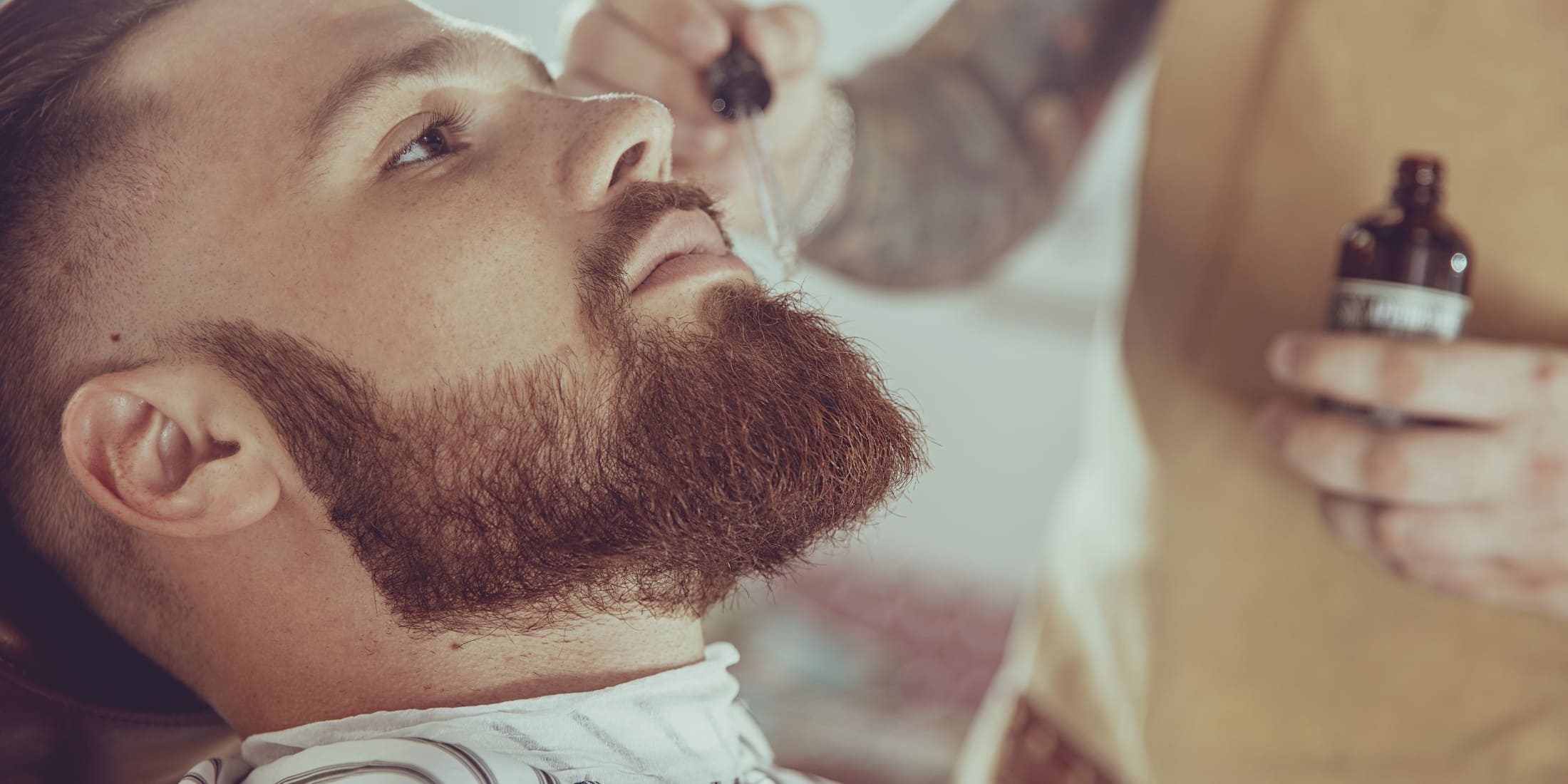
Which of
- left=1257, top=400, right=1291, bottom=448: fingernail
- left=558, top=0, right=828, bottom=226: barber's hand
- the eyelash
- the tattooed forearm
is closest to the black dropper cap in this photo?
left=558, top=0, right=828, bottom=226: barber's hand

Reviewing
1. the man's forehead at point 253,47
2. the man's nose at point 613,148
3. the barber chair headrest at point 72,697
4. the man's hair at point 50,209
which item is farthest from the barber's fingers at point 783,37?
the barber chair headrest at point 72,697

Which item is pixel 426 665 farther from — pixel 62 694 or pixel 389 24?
pixel 389 24

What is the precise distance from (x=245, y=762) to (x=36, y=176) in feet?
1.54

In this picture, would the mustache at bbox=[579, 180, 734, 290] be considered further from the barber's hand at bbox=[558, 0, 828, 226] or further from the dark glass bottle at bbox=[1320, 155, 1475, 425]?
the dark glass bottle at bbox=[1320, 155, 1475, 425]

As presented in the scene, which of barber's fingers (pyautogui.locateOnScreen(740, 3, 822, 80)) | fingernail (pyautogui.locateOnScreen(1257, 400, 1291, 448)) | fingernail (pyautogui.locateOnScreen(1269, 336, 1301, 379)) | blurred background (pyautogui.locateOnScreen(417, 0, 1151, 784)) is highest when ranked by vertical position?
barber's fingers (pyautogui.locateOnScreen(740, 3, 822, 80))

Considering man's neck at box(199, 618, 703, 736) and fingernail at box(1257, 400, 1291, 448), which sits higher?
fingernail at box(1257, 400, 1291, 448)

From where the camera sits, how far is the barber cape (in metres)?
0.76

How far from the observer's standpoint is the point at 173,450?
827mm

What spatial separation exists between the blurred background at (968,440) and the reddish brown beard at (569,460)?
7.86 ft

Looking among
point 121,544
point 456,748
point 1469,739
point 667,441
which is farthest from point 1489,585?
point 121,544

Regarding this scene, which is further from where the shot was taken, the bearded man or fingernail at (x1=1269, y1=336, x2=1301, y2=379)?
fingernail at (x1=1269, y1=336, x2=1301, y2=379)

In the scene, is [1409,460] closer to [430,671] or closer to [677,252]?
[677,252]

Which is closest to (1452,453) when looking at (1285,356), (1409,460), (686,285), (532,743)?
(1409,460)

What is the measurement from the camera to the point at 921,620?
3.38 meters
